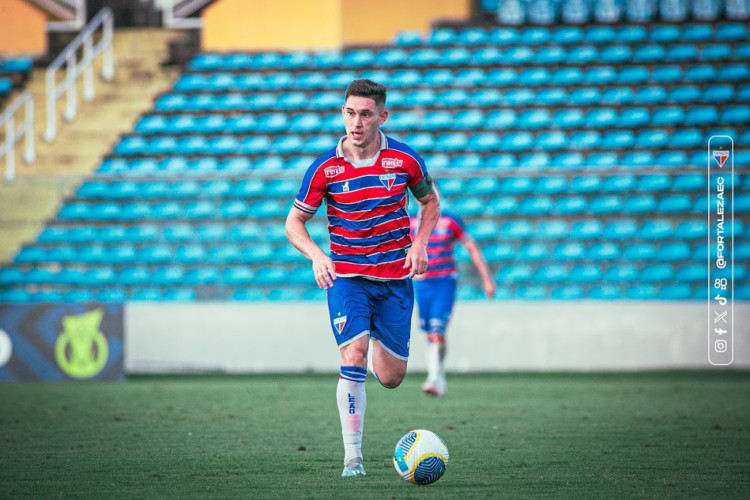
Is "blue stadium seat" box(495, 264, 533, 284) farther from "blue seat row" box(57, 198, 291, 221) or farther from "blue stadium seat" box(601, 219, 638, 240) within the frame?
"blue seat row" box(57, 198, 291, 221)

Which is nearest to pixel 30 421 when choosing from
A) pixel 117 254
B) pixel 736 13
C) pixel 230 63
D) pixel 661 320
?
pixel 117 254

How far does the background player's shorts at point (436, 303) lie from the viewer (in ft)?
37.9

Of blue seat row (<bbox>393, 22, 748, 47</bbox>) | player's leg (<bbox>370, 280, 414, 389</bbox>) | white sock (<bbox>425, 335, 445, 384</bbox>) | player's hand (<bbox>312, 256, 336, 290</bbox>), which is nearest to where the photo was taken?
player's hand (<bbox>312, 256, 336, 290</bbox>)

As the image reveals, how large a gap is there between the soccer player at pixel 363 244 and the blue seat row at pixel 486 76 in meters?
12.8

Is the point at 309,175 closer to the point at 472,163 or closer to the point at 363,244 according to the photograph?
the point at 363,244

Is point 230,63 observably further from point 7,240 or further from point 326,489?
point 326,489

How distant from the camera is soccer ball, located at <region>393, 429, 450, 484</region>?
18.8 feet

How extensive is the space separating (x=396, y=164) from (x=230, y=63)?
14.7 m

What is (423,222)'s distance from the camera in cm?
647

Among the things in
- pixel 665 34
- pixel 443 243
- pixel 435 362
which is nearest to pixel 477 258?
pixel 443 243

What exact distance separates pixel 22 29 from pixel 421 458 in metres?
17.9

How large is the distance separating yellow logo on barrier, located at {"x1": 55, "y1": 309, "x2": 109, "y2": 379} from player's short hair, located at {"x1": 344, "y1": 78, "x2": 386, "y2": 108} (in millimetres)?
8522

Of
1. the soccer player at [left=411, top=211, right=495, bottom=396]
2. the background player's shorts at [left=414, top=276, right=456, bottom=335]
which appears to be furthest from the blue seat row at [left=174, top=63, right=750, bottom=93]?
the background player's shorts at [left=414, top=276, right=456, bottom=335]

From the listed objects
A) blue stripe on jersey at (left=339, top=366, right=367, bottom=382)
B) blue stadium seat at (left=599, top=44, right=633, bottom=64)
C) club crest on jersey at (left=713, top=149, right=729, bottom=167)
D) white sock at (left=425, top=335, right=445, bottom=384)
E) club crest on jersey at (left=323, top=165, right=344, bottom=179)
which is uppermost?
blue stadium seat at (left=599, top=44, right=633, bottom=64)
